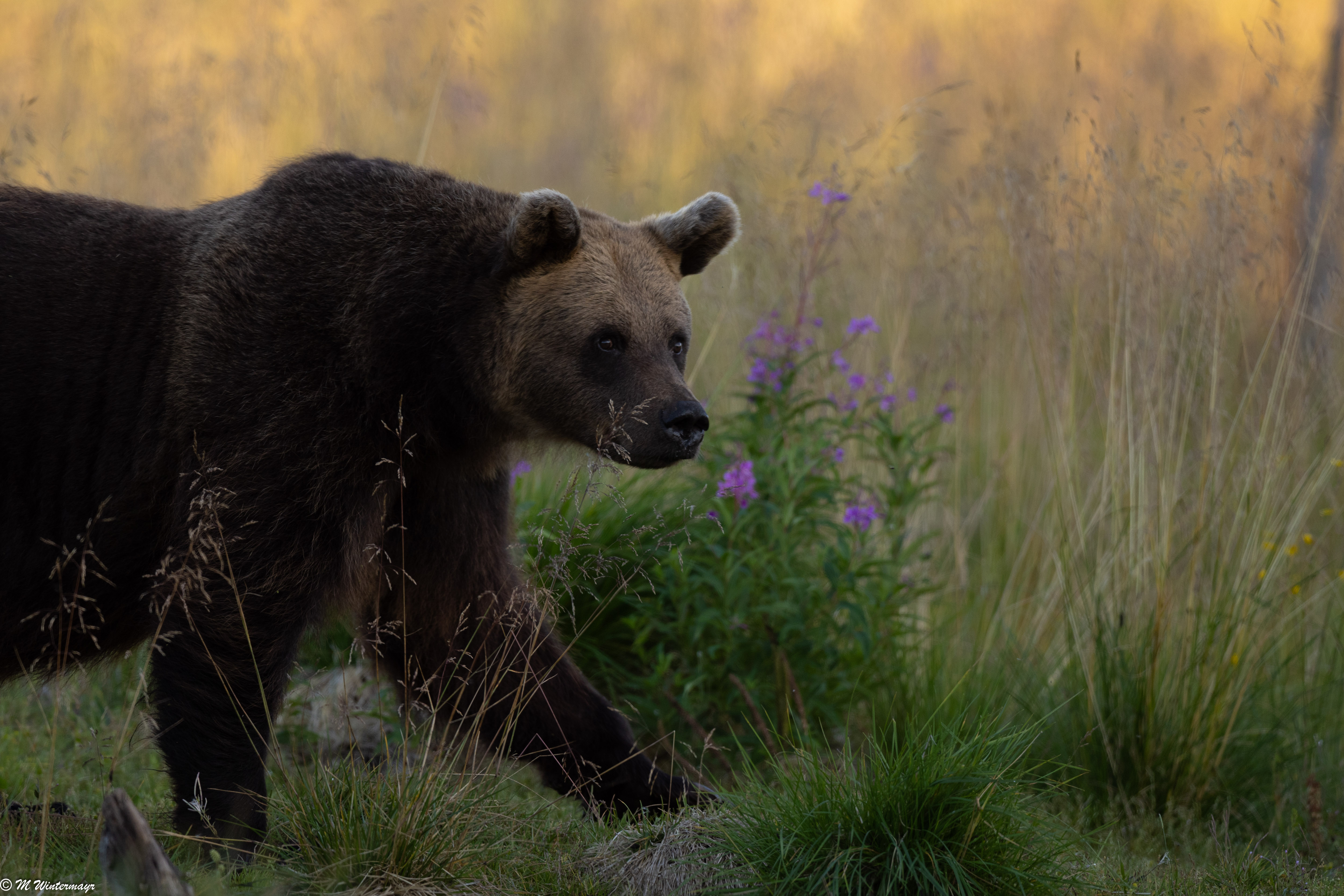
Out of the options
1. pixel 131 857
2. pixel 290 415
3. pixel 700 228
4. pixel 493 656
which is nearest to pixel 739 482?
pixel 700 228

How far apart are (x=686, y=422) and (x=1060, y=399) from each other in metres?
2.96

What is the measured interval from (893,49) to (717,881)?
38.6ft

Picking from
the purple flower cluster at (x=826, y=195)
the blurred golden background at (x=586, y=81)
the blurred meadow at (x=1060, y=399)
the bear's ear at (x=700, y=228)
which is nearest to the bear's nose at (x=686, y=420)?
the blurred meadow at (x=1060, y=399)

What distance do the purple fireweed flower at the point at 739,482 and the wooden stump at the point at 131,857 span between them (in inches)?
98.0

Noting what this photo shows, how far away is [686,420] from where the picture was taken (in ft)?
11.9

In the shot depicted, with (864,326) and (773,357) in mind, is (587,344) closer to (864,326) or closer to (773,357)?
(773,357)

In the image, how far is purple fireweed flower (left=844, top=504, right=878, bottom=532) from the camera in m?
4.84

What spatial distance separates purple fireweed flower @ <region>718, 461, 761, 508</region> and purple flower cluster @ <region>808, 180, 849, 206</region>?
4.40 ft

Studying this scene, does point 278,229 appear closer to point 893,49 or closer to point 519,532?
point 519,532

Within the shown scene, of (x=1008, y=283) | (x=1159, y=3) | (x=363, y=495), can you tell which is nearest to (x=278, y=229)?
(x=363, y=495)

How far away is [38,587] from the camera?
353cm

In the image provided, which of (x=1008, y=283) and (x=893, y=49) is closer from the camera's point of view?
(x=1008, y=283)

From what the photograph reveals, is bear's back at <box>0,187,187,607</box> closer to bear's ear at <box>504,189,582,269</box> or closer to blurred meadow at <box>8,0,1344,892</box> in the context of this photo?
blurred meadow at <box>8,0,1344,892</box>

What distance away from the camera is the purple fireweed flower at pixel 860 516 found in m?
4.84
